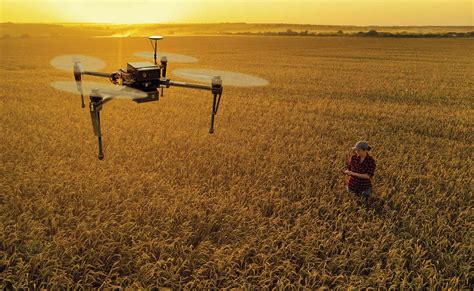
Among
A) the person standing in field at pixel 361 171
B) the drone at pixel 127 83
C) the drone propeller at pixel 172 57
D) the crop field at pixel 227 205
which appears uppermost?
the drone propeller at pixel 172 57

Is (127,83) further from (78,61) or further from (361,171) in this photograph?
(361,171)

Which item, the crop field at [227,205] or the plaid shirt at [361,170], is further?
the plaid shirt at [361,170]

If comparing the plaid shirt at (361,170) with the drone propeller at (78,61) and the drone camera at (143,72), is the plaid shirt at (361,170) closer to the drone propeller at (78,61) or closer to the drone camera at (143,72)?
the drone camera at (143,72)

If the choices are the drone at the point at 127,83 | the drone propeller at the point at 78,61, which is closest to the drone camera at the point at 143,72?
the drone at the point at 127,83

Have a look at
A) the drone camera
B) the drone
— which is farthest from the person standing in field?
the drone camera

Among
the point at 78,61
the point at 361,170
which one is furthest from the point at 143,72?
the point at 361,170

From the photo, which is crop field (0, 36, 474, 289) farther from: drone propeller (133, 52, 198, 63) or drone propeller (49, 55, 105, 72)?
drone propeller (133, 52, 198, 63)

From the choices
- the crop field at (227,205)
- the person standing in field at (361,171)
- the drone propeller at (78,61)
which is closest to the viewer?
the crop field at (227,205)
